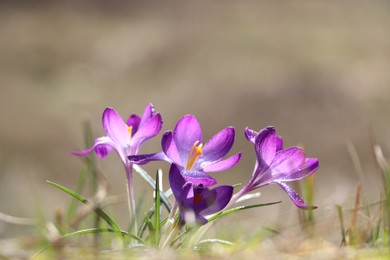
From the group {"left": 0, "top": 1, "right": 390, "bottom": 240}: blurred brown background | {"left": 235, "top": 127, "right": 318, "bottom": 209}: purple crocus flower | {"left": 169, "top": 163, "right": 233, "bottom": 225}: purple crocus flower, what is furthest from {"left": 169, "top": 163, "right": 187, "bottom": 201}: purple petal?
{"left": 0, "top": 1, "right": 390, "bottom": 240}: blurred brown background

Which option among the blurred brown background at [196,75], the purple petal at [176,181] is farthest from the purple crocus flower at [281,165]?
the blurred brown background at [196,75]

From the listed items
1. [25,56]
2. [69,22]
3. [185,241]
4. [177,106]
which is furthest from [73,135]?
[185,241]

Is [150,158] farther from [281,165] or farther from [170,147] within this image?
[281,165]

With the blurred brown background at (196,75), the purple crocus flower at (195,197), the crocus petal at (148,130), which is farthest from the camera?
the blurred brown background at (196,75)

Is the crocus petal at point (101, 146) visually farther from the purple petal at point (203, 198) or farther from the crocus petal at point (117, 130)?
the purple petal at point (203, 198)

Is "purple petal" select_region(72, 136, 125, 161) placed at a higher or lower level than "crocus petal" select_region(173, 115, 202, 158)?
lower

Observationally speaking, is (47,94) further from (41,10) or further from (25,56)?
(41,10)

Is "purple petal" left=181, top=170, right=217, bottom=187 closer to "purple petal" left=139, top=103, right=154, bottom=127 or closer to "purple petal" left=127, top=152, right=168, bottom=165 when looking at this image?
"purple petal" left=127, top=152, right=168, bottom=165
